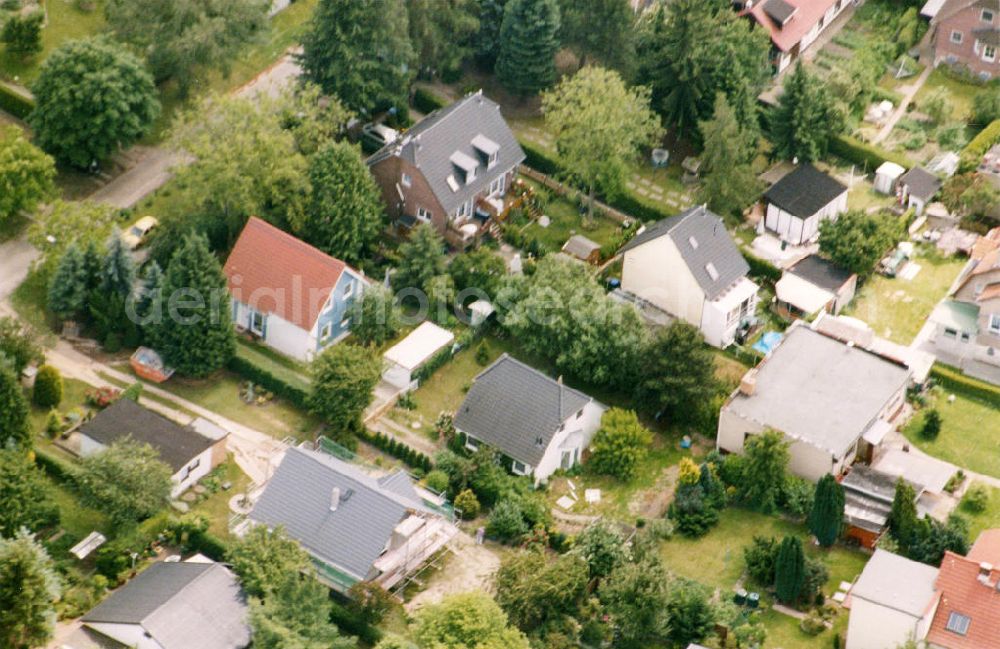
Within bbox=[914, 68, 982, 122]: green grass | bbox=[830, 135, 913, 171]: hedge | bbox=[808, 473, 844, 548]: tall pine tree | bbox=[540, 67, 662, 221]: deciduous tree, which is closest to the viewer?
bbox=[808, 473, 844, 548]: tall pine tree

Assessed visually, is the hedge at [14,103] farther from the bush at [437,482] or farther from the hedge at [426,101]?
the bush at [437,482]

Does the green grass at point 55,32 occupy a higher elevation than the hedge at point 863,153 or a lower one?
higher

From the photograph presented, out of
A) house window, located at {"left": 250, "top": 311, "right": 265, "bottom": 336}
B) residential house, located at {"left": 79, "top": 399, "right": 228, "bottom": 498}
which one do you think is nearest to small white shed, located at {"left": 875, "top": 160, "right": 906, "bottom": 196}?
house window, located at {"left": 250, "top": 311, "right": 265, "bottom": 336}

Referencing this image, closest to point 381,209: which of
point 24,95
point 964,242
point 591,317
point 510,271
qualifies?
point 510,271

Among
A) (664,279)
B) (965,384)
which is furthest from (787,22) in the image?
(965,384)

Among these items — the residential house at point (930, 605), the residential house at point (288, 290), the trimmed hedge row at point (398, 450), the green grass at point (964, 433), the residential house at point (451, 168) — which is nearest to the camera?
the residential house at point (930, 605)

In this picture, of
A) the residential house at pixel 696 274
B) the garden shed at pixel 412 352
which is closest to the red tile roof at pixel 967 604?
the residential house at pixel 696 274

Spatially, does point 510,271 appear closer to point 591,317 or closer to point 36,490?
point 591,317

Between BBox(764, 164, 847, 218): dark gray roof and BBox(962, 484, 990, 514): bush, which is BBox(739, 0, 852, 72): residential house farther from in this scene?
BBox(962, 484, 990, 514): bush
